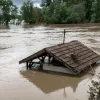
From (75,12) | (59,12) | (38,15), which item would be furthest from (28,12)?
(75,12)

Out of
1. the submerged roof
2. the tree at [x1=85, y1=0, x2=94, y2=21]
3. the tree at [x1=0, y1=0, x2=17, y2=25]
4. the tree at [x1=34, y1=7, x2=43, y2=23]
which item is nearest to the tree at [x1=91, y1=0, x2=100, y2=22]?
the tree at [x1=85, y1=0, x2=94, y2=21]

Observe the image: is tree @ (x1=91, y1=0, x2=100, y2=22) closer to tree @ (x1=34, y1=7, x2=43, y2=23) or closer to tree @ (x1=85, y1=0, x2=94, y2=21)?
tree @ (x1=85, y1=0, x2=94, y2=21)

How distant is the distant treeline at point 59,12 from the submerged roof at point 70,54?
47454 mm

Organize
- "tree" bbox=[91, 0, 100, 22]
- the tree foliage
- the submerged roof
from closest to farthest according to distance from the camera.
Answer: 1. the submerged roof
2. "tree" bbox=[91, 0, 100, 22]
3. the tree foliage

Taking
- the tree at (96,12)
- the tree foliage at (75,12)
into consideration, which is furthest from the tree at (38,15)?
the tree at (96,12)

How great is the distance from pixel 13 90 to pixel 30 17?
6554 centimetres

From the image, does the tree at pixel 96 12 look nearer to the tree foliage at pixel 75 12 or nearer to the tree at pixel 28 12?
the tree foliage at pixel 75 12

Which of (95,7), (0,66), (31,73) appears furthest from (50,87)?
(95,7)

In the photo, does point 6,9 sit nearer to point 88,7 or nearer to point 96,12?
point 88,7

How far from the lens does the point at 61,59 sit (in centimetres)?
1247

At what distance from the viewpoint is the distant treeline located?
6258 cm

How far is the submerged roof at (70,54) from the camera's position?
12.4m

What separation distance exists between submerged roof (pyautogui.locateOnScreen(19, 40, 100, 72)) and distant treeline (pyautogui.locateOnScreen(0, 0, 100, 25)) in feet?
156

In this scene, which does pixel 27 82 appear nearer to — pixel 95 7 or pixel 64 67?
pixel 64 67
